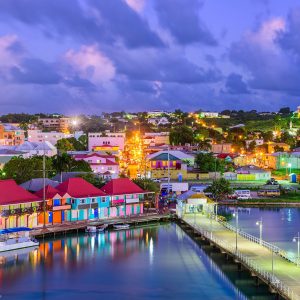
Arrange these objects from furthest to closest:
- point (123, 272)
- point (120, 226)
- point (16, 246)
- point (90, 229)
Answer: point (120, 226) < point (90, 229) < point (16, 246) < point (123, 272)

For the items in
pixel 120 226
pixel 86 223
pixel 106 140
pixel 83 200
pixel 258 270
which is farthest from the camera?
pixel 106 140

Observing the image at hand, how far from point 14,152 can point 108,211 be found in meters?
31.2

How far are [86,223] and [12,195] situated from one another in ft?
20.0

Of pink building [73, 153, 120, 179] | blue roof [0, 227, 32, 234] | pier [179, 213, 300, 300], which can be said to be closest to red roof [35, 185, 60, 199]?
blue roof [0, 227, 32, 234]

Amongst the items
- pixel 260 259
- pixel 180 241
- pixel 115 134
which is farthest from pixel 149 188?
pixel 115 134

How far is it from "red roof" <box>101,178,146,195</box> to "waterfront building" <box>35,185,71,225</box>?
4.45m

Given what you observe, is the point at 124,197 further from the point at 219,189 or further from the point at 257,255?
the point at 257,255

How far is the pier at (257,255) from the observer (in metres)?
23.6

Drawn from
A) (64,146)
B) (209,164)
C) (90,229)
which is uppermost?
(64,146)

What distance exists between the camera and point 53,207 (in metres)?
40.0

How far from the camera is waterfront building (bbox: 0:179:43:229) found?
120 ft

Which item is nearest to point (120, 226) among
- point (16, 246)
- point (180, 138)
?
point (16, 246)

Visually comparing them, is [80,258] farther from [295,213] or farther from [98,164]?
[98,164]

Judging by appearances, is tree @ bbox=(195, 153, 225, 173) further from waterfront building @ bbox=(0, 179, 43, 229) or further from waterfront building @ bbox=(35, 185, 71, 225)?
waterfront building @ bbox=(0, 179, 43, 229)
